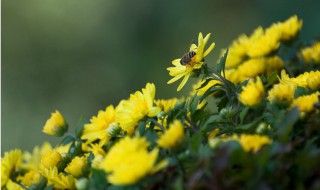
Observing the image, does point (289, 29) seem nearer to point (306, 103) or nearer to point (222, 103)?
point (222, 103)

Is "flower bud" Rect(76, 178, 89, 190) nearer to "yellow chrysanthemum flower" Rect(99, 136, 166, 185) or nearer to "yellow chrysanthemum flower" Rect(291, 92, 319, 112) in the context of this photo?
"yellow chrysanthemum flower" Rect(99, 136, 166, 185)

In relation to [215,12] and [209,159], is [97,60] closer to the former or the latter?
[215,12]

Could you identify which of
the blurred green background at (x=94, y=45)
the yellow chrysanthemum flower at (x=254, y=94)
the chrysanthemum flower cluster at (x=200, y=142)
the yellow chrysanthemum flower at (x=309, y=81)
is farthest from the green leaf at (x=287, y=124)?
the blurred green background at (x=94, y=45)

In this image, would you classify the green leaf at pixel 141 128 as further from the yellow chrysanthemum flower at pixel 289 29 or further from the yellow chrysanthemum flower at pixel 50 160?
the yellow chrysanthemum flower at pixel 289 29

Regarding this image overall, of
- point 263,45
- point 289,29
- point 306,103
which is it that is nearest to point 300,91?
point 306,103

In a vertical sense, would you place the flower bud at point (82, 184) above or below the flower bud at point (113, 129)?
below

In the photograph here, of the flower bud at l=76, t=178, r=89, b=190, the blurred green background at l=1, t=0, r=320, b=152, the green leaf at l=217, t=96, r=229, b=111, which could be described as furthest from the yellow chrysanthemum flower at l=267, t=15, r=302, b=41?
the blurred green background at l=1, t=0, r=320, b=152
